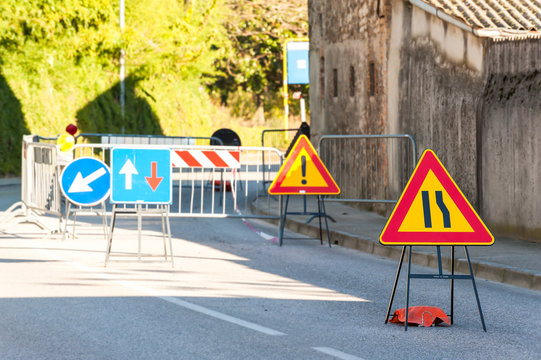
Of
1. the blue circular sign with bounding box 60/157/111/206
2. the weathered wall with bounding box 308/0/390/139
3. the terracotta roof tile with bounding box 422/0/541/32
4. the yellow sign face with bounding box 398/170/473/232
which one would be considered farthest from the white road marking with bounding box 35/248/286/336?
the weathered wall with bounding box 308/0/390/139

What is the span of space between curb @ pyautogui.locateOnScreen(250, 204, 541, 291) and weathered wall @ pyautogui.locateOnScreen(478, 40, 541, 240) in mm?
1763

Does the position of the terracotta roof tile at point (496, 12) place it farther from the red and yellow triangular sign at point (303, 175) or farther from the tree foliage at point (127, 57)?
the tree foliage at point (127, 57)

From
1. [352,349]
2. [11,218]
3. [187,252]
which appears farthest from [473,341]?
[11,218]

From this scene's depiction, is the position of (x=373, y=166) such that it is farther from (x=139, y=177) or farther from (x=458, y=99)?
(x=139, y=177)

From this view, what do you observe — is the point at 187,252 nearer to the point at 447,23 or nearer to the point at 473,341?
the point at 447,23

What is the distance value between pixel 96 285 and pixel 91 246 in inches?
146

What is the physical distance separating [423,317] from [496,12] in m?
8.58

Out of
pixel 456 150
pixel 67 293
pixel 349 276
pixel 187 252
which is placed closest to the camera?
pixel 67 293

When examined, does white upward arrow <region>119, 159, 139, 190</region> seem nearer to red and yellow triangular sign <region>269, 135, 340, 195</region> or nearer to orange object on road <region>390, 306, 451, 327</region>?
red and yellow triangular sign <region>269, 135, 340, 195</region>

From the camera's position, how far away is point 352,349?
767 centimetres

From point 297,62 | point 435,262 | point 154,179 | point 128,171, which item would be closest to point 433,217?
point 435,262

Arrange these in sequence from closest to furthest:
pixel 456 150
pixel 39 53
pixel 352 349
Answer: pixel 352 349 < pixel 456 150 < pixel 39 53

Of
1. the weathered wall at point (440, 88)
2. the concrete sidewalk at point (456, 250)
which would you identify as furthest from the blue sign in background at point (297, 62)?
the weathered wall at point (440, 88)

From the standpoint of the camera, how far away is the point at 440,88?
52.2 ft
